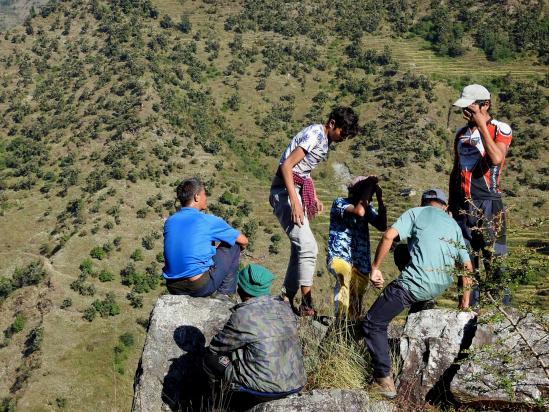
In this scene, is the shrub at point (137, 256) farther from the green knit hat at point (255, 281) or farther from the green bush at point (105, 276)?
the green knit hat at point (255, 281)

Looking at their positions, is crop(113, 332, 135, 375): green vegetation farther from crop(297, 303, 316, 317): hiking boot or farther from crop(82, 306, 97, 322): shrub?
crop(297, 303, 316, 317): hiking boot

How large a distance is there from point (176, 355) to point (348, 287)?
1949 mm

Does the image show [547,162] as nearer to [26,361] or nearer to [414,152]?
[414,152]

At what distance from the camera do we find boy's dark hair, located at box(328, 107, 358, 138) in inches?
231

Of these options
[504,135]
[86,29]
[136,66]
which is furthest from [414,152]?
[504,135]

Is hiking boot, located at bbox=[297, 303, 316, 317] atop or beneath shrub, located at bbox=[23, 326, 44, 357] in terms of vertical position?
atop

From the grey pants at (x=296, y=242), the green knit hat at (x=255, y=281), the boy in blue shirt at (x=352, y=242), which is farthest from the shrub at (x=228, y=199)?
the green knit hat at (x=255, y=281)

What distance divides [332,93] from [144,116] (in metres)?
37.9

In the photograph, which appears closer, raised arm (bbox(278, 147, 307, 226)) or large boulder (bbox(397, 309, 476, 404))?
large boulder (bbox(397, 309, 476, 404))

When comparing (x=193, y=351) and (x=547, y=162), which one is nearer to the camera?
(x=193, y=351)

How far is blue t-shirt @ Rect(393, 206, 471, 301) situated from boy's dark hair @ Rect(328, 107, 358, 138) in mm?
1155

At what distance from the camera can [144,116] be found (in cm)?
9969

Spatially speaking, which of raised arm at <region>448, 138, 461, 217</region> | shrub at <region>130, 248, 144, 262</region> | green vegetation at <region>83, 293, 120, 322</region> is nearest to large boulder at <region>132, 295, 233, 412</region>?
raised arm at <region>448, 138, 461, 217</region>

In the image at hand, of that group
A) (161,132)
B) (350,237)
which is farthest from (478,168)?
Result: (161,132)
